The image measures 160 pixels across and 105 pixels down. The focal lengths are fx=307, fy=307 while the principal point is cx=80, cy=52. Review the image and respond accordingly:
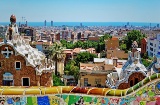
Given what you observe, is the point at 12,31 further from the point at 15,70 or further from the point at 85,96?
the point at 85,96

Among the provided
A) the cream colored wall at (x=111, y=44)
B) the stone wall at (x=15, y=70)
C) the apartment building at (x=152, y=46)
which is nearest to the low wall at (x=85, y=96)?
the stone wall at (x=15, y=70)

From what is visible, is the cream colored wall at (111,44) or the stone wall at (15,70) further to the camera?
the cream colored wall at (111,44)

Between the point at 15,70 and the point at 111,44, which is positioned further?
the point at 111,44

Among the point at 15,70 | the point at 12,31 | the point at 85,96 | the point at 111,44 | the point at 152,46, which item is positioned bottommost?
the point at 111,44

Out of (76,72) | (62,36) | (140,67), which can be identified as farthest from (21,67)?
(62,36)

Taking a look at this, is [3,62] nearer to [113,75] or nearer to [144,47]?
[113,75]

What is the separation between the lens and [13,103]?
6680 millimetres

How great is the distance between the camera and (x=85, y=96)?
21.7ft

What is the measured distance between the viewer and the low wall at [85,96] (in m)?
6.47

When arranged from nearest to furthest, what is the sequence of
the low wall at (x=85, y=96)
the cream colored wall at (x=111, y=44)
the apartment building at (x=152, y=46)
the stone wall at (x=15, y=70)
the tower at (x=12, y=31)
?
the low wall at (x=85, y=96) < the stone wall at (x=15, y=70) < the tower at (x=12, y=31) < the apartment building at (x=152, y=46) < the cream colored wall at (x=111, y=44)

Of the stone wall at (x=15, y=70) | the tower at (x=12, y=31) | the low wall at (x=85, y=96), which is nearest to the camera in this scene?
the low wall at (x=85, y=96)

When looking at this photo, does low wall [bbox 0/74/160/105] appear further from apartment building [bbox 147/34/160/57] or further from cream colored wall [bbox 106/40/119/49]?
cream colored wall [bbox 106/40/119/49]

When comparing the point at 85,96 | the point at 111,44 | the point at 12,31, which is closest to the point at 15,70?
the point at 12,31

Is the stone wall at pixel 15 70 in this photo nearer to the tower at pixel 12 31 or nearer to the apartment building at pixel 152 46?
the tower at pixel 12 31
